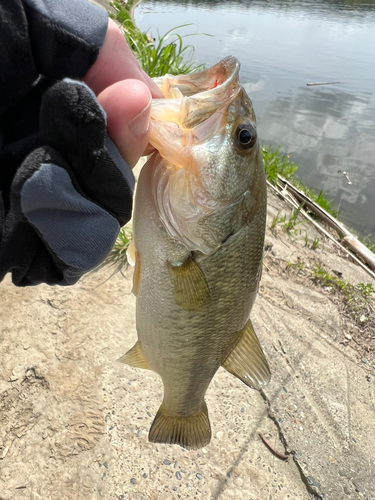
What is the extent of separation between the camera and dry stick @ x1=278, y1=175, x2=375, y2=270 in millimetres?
5547

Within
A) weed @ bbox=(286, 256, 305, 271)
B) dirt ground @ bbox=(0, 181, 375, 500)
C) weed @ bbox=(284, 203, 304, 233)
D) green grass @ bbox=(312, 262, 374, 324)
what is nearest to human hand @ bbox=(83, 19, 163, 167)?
dirt ground @ bbox=(0, 181, 375, 500)

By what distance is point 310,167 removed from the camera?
9.73m

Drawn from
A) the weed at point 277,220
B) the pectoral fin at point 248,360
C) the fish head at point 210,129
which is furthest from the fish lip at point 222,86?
the weed at point 277,220

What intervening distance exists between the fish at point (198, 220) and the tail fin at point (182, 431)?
391 millimetres

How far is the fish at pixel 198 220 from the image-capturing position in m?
1.41

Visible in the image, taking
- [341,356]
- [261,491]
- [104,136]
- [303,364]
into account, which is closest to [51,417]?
[261,491]

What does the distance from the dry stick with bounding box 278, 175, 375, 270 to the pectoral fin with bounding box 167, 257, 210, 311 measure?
15.5 ft

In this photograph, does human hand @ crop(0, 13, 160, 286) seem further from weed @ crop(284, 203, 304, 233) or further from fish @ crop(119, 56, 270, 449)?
weed @ crop(284, 203, 304, 233)

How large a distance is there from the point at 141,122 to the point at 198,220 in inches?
17.7

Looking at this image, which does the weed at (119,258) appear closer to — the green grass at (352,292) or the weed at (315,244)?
the green grass at (352,292)

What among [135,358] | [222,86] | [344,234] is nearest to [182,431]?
[135,358]

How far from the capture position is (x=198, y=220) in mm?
1485

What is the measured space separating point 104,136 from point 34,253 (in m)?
0.53

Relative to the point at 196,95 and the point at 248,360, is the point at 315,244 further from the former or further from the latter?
the point at 196,95
